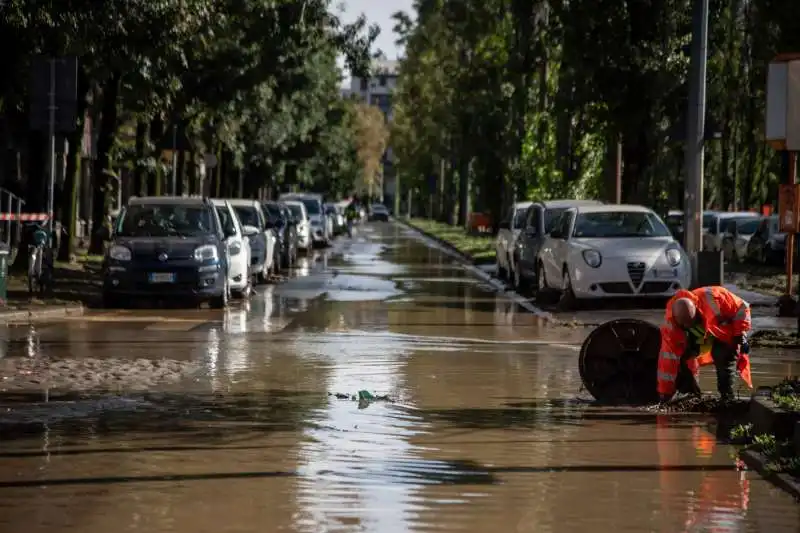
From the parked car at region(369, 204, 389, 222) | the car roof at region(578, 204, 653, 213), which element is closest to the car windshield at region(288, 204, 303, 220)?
the car roof at region(578, 204, 653, 213)

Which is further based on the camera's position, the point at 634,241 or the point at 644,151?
the point at 644,151

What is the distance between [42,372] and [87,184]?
52529 mm

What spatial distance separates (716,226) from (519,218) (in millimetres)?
18876

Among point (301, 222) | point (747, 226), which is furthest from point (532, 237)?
point (301, 222)

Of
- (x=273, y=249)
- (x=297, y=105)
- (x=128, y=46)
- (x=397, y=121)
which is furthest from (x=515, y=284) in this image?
(x=397, y=121)

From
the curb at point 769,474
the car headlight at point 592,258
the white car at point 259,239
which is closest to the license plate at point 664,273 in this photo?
the car headlight at point 592,258

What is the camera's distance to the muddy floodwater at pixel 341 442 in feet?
31.0

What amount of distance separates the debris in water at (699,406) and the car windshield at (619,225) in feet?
47.3

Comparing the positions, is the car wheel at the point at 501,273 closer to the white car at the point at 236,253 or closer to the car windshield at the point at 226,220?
the white car at the point at 236,253

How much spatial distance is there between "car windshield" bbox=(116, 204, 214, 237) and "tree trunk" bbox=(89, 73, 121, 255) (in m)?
11.4

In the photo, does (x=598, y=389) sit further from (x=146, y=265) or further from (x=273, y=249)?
(x=273, y=249)

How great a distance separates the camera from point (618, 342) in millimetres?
15023

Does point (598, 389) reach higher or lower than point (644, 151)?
lower

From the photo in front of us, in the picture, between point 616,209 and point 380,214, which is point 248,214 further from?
point 380,214
